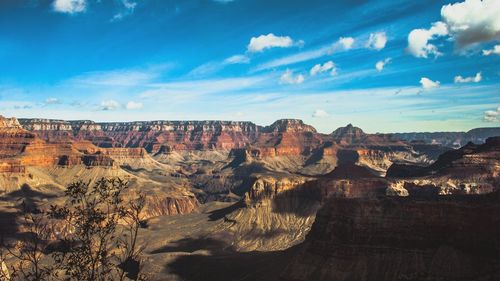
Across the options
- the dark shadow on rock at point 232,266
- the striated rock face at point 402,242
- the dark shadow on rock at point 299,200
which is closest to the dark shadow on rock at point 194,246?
the dark shadow on rock at point 232,266

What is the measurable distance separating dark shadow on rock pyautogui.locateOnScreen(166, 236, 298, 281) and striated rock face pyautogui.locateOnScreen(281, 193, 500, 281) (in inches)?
427

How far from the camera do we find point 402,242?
88625mm

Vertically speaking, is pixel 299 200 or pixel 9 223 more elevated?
pixel 299 200

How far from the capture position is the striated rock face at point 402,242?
7894 cm

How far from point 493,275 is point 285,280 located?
3948 centimetres

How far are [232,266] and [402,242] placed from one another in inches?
1841

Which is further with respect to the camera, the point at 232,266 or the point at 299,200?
the point at 299,200

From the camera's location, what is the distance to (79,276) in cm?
2861

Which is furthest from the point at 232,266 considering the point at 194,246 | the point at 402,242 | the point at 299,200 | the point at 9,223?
the point at 9,223

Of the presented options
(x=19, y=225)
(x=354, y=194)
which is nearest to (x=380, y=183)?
(x=354, y=194)

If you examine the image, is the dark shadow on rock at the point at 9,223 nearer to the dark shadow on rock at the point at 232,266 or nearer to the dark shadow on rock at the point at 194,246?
the dark shadow on rock at the point at 194,246

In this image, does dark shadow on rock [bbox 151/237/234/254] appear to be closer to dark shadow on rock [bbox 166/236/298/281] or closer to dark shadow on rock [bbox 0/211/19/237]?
dark shadow on rock [bbox 166/236/298/281]

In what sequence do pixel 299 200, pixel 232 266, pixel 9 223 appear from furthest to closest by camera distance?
1. pixel 299 200
2. pixel 9 223
3. pixel 232 266

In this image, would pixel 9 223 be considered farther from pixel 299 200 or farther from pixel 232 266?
pixel 299 200
